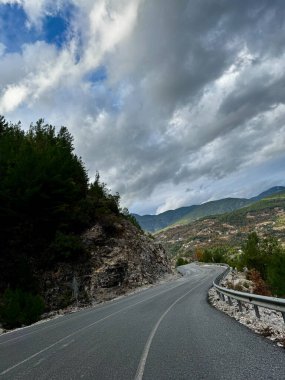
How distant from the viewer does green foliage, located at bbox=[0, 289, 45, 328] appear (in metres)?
23.9

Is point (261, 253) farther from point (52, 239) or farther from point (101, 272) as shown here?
point (52, 239)

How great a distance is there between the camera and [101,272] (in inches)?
1457

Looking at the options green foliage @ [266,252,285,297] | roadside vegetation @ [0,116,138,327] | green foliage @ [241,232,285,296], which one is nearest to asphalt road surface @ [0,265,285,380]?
roadside vegetation @ [0,116,138,327]

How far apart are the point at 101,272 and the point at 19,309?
1298 centimetres

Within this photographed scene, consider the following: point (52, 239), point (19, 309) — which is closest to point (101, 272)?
point (52, 239)

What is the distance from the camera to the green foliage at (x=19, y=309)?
2392 centimetres

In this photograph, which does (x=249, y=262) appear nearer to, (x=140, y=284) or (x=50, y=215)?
(x=140, y=284)

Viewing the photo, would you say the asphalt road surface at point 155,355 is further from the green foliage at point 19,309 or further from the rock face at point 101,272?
the rock face at point 101,272

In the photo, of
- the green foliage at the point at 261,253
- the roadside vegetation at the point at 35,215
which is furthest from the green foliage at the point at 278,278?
the roadside vegetation at the point at 35,215

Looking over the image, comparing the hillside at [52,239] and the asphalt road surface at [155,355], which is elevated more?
the hillside at [52,239]

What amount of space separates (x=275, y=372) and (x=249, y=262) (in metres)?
77.6

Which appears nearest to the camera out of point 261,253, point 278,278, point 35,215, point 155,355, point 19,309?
point 155,355

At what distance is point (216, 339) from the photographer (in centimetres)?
941

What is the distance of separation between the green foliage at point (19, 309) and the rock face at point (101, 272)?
529 cm
